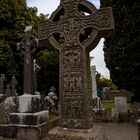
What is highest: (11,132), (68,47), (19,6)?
(19,6)

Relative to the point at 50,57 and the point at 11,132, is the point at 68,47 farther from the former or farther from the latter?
the point at 50,57

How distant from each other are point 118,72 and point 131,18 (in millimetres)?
3182

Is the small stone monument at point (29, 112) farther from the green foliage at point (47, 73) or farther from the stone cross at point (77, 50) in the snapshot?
the green foliage at point (47, 73)

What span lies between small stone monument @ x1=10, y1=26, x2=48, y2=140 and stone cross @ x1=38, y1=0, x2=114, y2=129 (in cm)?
144

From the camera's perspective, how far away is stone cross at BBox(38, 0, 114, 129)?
556 cm

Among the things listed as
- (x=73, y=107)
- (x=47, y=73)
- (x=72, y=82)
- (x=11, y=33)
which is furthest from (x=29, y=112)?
(x=47, y=73)

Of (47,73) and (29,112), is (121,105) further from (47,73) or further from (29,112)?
(47,73)

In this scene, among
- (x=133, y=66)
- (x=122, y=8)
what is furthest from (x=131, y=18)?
(x=133, y=66)

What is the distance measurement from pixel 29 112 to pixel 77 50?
7.61 feet

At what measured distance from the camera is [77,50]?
18.8 feet

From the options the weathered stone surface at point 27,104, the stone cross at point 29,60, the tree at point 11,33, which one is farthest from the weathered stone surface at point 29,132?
the tree at point 11,33

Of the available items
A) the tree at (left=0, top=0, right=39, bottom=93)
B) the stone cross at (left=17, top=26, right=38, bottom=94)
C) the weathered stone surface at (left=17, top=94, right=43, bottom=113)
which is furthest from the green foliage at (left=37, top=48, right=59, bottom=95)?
the weathered stone surface at (left=17, top=94, right=43, bottom=113)

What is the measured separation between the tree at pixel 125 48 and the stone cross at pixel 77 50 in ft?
30.0

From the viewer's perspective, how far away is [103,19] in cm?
567
